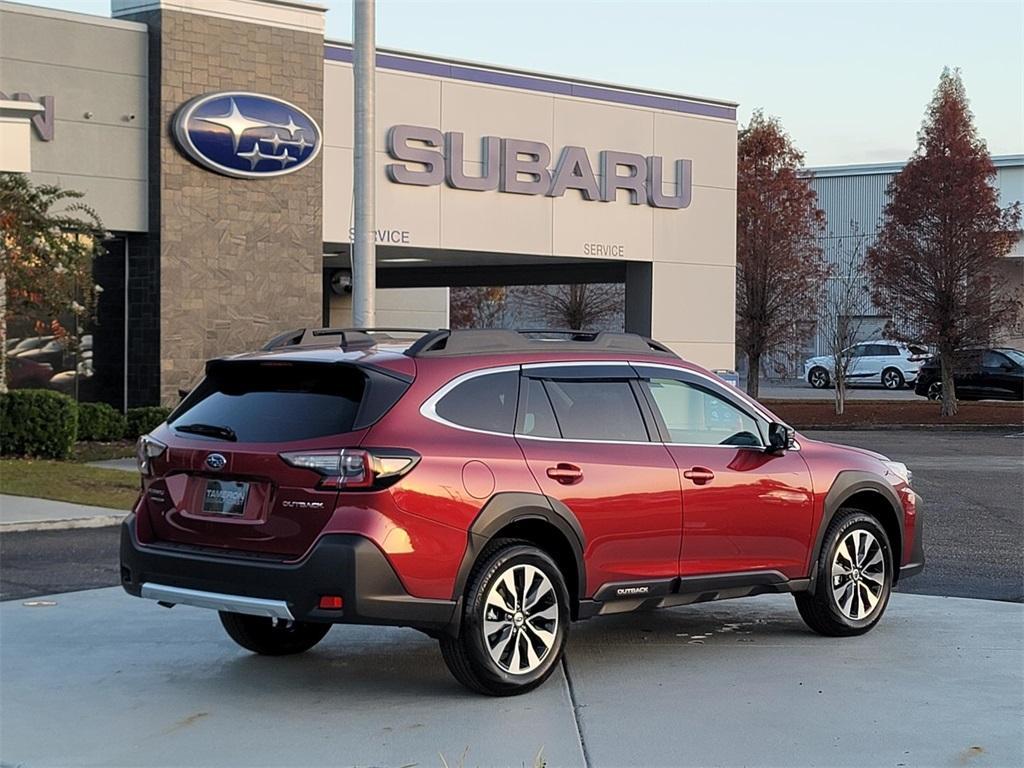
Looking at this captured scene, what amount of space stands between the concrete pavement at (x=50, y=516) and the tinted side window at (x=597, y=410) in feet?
25.5

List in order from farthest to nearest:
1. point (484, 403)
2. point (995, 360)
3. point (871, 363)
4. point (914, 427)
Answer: point (871, 363), point (995, 360), point (914, 427), point (484, 403)

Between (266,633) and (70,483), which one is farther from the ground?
(266,633)

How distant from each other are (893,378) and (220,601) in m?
52.0

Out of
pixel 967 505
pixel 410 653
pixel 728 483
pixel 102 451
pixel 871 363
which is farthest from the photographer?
pixel 871 363

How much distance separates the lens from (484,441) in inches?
289

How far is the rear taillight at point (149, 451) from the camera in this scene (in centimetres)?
755

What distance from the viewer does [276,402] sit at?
7.35m

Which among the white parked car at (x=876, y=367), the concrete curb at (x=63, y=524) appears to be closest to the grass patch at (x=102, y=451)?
the concrete curb at (x=63, y=524)

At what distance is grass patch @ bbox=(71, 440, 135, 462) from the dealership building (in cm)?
113

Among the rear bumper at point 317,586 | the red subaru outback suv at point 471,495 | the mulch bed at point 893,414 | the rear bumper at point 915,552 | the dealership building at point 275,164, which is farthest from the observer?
the mulch bed at point 893,414

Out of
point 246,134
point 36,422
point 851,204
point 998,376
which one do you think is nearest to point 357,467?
point 36,422

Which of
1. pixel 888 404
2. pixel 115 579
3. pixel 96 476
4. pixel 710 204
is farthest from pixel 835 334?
pixel 115 579

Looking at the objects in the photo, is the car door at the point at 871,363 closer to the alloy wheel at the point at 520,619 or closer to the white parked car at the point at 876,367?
the white parked car at the point at 876,367

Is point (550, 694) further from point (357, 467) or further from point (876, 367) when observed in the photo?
point (876, 367)
